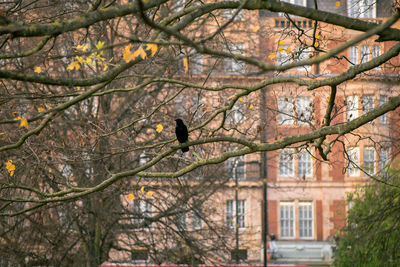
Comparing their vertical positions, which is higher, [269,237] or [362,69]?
[362,69]

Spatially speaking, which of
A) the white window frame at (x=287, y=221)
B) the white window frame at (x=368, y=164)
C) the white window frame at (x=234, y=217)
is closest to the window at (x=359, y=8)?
the white window frame at (x=368, y=164)

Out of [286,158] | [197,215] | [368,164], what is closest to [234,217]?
[197,215]

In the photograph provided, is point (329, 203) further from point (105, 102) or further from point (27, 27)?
point (27, 27)

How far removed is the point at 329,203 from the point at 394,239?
2469 cm

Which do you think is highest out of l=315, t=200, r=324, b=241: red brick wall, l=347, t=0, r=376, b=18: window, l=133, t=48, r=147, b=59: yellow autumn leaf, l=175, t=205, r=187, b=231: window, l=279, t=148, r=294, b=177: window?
l=347, t=0, r=376, b=18: window

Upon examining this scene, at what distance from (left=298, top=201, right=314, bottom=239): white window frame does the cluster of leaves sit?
20525 mm

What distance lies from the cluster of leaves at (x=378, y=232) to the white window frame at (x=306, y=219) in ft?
67.3

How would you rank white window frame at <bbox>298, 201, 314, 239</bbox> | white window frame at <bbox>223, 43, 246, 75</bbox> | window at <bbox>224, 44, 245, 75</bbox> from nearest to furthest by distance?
1. window at <bbox>224, 44, 245, 75</bbox>
2. white window frame at <bbox>223, 43, 246, 75</bbox>
3. white window frame at <bbox>298, 201, 314, 239</bbox>

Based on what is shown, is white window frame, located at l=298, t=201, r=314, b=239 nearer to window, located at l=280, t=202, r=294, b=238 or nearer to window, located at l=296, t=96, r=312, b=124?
window, located at l=280, t=202, r=294, b=238

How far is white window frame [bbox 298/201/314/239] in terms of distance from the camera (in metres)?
35.6

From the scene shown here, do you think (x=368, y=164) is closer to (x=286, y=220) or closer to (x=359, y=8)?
(x=286, y=220)

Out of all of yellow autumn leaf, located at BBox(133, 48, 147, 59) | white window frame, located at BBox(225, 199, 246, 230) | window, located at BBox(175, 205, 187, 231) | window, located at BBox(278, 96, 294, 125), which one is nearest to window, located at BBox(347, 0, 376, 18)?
window, located at BBox(278, 96, 294, 125)

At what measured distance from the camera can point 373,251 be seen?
1155cm

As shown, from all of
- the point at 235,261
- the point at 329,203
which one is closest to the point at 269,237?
the point at 329,203
